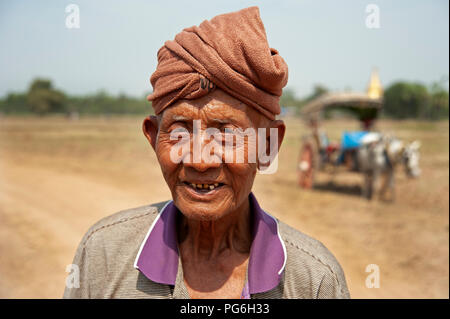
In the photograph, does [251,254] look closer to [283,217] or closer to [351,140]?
[283,217]

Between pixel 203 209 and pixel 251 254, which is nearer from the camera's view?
pixel 203 209

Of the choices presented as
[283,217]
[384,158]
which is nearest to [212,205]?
[283,217]

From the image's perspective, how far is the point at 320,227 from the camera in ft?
22.7

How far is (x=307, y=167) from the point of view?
33.3ft

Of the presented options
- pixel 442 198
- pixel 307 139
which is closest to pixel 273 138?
pixel 442 198

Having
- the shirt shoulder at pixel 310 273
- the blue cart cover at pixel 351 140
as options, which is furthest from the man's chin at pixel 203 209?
the blue cart cover at pixel 351 140

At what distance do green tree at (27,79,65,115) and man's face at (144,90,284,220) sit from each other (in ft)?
183

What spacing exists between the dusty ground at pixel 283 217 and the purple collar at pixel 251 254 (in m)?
3.51

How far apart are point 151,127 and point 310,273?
946mm

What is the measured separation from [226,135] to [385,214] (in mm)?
7155

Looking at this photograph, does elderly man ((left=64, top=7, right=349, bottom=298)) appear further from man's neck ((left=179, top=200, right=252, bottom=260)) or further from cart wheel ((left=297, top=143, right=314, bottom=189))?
cart wheel ((left=297, top=143, right=314, bottom=189))

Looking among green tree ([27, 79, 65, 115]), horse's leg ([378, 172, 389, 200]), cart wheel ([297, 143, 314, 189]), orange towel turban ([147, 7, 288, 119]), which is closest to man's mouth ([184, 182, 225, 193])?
orange towel turban ([147, 7, 288, 119])

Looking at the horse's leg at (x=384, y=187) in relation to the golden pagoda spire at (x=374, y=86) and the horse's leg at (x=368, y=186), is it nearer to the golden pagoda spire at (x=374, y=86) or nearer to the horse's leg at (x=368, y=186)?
the horse's leg at (x=368, y=186)

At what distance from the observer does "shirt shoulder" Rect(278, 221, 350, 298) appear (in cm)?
156
